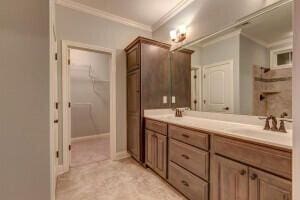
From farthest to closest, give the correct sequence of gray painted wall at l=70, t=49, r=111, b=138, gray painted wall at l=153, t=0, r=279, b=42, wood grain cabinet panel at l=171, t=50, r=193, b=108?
gray painted wall at l=70, t=49, r=111, b=138 → wood grain cabinet panel at l=171, t=50, r=193, b=108 → gray painted wall at l=153, t=0, r=279, b=42

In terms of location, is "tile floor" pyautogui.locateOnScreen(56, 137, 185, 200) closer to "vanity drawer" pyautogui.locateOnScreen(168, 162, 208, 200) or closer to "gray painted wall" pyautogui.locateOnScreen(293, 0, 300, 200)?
"vanity drawer" pyautogui.locateOnScreen(168, 162, 208, 200)

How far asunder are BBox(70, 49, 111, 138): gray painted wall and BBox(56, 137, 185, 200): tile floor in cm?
165

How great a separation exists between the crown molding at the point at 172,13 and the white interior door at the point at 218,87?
1121 millimetres

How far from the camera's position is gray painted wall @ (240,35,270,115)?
1.69m

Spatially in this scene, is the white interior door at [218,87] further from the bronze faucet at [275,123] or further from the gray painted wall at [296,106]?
the gray painted wall at [296,106]

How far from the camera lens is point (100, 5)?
2.69m


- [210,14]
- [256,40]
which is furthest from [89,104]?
[256,40]

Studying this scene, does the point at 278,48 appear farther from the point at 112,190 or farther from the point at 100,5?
the point at 100,5

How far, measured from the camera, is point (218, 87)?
213cm

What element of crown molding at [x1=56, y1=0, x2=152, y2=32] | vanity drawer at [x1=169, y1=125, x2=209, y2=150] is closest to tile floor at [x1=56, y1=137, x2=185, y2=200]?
vanity drawer at [x1=169, y1=125, x2=209, y2=150]

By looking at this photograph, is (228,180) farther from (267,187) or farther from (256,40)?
(256,40)

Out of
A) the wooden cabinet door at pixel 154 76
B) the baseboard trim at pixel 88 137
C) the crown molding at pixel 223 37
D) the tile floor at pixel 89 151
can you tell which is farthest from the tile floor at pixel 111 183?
the crown molding at pixel 223 37

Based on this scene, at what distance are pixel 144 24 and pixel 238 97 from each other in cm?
244

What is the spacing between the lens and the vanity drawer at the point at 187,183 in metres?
1.55
